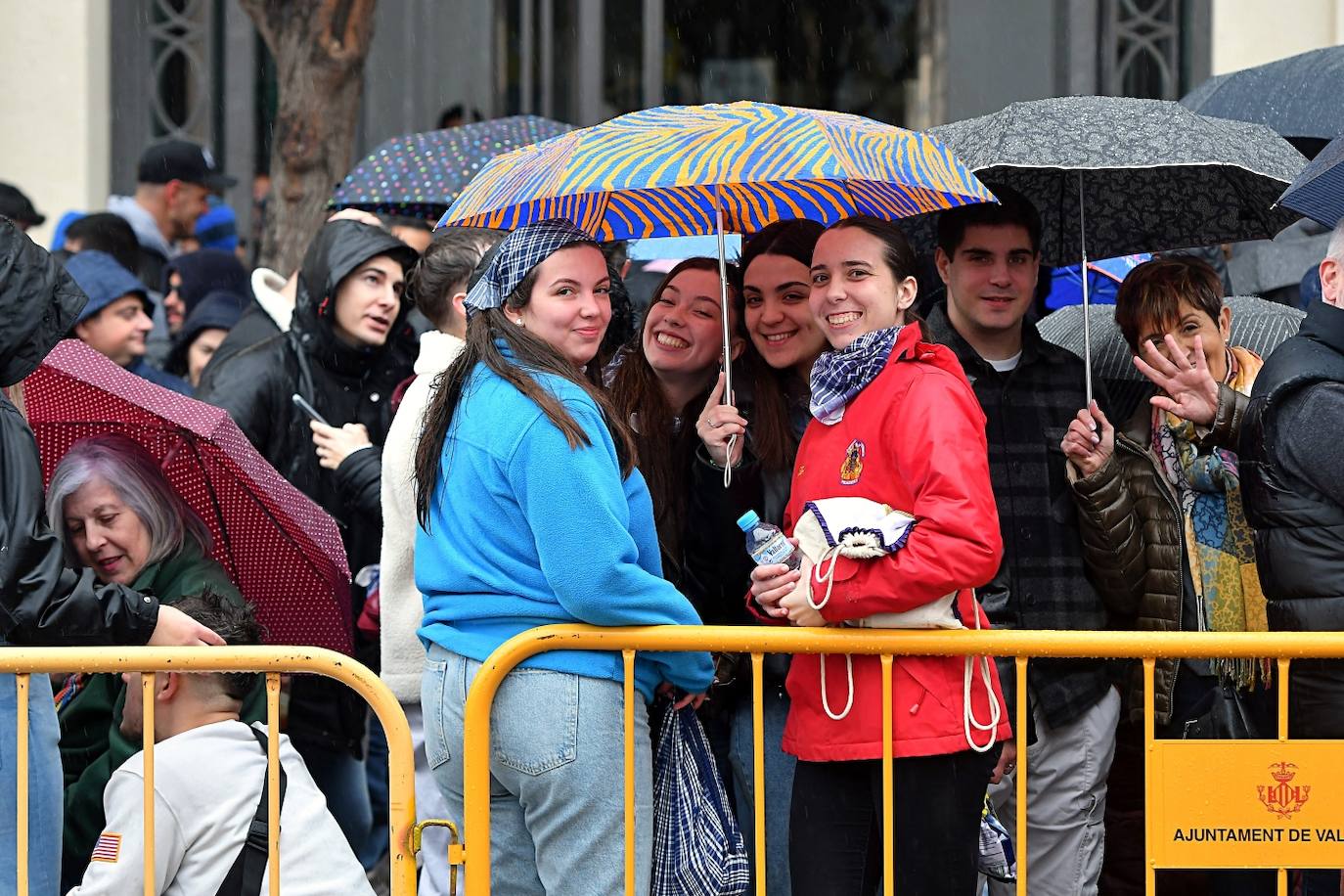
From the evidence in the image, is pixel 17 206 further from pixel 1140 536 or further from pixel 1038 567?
pixel 1140 536

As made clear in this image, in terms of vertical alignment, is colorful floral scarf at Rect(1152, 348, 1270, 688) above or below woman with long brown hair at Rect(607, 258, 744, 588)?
below

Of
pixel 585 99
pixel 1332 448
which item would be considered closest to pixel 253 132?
pixel 585 99

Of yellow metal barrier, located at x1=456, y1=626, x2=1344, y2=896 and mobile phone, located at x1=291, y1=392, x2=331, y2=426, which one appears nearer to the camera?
yellow metal barrier, located at x1=456, y1=626, x2=1344, y2=896

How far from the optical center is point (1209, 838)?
3.87 m

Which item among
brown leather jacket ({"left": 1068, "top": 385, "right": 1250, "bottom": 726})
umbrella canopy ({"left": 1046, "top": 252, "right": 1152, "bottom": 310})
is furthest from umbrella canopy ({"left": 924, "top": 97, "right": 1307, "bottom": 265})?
umbrella canopy ({"left": 1046, "top": 252, "right": 1152, "bottom": 310})

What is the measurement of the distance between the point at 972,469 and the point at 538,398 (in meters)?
0.92

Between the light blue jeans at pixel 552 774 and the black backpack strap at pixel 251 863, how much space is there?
412mm

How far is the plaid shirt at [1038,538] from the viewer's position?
4.54m

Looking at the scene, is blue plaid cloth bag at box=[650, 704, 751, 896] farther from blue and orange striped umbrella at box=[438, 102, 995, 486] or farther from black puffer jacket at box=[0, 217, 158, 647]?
black puffer jacket at box=[0, 217, 158, 647]

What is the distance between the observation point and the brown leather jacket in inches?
178

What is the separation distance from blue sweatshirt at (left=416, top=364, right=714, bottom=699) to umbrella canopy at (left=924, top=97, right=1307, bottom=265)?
130 cm

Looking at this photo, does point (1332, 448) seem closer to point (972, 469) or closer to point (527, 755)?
point (972, 469)

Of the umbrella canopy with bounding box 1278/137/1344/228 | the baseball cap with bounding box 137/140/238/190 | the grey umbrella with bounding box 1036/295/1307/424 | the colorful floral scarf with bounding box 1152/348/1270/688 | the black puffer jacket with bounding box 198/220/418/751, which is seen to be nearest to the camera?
the umbrella canopy with bounding box 1278/137/1344/228

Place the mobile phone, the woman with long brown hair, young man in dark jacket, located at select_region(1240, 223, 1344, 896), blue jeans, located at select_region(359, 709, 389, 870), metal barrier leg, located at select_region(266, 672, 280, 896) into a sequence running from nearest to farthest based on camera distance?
1. metal barrier leg, located at select_region(266, 672, 280, 896)
2. young man in dark jacket, located at select_region(1240, 223, 1344, 896)
3. the woman with long brown hair
4. the mobile phone
5. blue jeans, located at select_region(359, 709, 389, 870)
